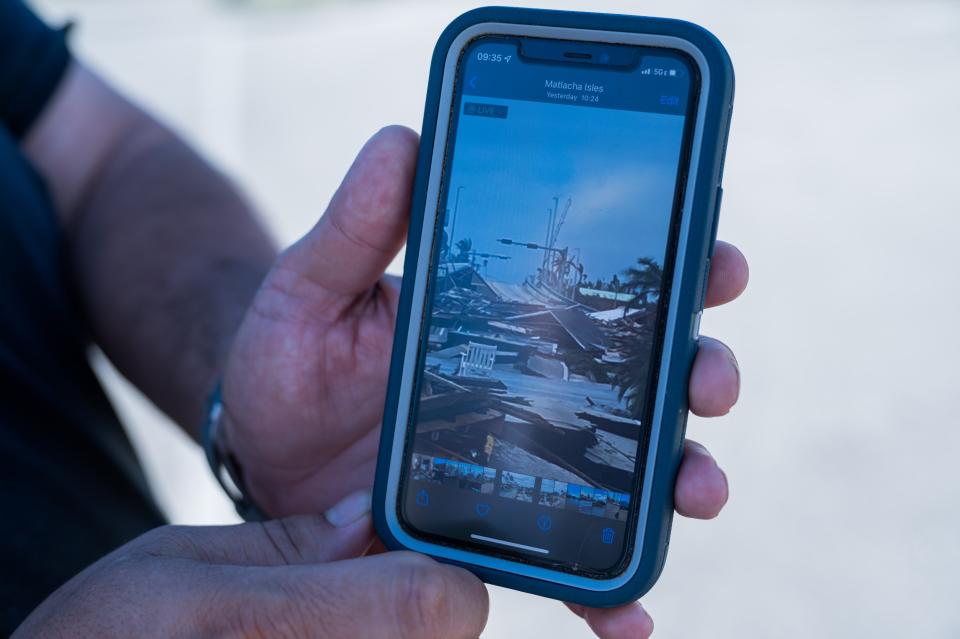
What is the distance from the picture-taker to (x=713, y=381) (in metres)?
1.01

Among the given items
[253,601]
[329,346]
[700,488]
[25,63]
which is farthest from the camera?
[25,63]

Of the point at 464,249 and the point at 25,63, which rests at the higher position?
the point at 25,63

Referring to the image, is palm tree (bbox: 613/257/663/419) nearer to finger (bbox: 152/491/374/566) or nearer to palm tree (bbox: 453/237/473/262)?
palm tree (bbox: 453/237/473/262)

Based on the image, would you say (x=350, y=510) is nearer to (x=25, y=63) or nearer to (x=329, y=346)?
(x=329, y=346)

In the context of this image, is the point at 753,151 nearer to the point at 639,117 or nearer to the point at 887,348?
the point at 887,348

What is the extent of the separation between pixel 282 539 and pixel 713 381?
52 cm

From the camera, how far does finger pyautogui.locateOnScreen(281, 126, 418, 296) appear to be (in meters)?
1.10

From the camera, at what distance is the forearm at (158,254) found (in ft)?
4.89

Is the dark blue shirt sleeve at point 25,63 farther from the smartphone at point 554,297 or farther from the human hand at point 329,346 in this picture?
the smartphone at point 554,297

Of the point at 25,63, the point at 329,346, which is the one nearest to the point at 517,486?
the point at 329,346

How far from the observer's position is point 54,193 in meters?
1.69

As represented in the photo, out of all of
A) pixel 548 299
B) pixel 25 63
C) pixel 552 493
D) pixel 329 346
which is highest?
pixel 25 63

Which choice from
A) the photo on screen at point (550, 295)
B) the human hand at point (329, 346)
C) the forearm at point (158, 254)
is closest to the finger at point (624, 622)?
the human hand at point (329, 346)

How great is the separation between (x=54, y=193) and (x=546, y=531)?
1.20 metres
